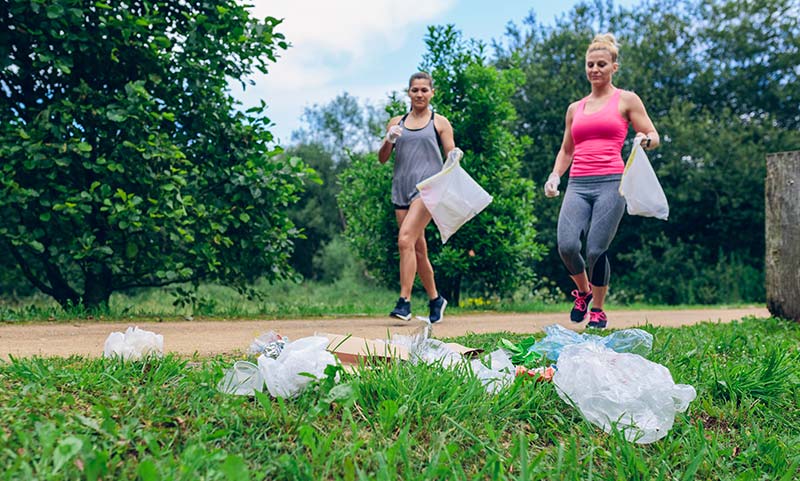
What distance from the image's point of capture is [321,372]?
2793 millimetres

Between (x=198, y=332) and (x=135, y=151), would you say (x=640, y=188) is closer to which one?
(x=198, y=332)

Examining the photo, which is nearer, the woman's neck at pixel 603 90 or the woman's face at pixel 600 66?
the woman's face at pixel 600 66

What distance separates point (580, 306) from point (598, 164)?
4.14 ft

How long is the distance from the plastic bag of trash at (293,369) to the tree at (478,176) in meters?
7.36

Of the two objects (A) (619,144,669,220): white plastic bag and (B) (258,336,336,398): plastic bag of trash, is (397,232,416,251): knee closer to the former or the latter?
(A) (619,144,669,220): white plastic bag

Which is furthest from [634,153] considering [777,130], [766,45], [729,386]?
[766,45]

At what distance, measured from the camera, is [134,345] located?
3197 millimetres

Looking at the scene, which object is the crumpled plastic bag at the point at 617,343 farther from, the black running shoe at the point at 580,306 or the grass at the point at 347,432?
the black running shoe at the point at 580,306

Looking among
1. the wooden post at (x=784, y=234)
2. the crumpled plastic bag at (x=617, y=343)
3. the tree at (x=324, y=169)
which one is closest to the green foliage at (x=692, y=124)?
the tree at (x=324, y=169)

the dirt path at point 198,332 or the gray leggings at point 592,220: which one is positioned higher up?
the gray leggings at point 592,220

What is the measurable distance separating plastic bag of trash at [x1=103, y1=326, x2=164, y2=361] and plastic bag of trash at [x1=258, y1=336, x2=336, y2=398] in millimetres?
677

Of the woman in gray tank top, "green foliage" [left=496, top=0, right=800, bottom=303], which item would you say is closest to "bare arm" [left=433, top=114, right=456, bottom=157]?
the woman in gray tank top

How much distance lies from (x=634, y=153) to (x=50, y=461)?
4641 mm

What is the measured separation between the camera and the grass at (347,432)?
216 centimetres
